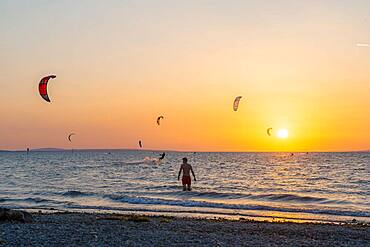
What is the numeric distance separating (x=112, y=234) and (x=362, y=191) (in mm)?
22933

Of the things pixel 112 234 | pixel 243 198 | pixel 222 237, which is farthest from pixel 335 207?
pixel 112 234

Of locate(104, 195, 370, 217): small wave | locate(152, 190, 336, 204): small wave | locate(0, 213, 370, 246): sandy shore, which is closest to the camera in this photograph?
locate(0, 213, 370, 246): sandy shore

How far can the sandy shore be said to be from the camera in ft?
33.2

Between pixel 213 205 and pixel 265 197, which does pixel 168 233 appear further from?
pixel 265 197

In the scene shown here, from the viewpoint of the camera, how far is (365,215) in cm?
1898

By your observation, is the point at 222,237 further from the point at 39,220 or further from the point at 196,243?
the point at 39,220

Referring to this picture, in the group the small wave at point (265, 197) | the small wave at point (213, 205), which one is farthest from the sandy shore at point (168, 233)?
the small wave at point (265, 197)

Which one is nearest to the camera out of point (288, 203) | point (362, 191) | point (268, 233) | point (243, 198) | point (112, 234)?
point (112, 234)

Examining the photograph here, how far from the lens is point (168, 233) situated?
37.3 feet

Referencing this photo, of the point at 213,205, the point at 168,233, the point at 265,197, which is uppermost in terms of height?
the point at 168,233

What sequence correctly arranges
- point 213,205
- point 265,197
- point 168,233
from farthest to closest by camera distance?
1. point 265,197
2. point 213,205
3. point 168,233

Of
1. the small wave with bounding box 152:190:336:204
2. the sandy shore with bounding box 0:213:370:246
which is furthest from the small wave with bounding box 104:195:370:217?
the sandy shore with bounding box 0:213:370:246

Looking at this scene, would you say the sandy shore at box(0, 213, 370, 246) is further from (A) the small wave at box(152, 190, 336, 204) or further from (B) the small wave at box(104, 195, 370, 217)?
(A) the small wave at box(152, 190, 336, 204)

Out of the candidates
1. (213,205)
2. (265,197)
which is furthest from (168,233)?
(265,197)
